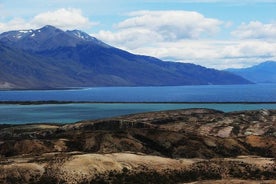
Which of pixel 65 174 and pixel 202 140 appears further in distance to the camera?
pixel 202 140

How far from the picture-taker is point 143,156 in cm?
7112

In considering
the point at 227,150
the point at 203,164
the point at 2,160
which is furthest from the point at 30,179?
the point at 227,150

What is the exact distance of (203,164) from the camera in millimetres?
70438

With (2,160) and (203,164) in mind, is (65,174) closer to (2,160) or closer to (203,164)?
(2,160)

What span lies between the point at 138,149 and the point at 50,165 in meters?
24.0

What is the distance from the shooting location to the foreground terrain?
6397 centimetres

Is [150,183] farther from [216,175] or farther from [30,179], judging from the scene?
[30,179]

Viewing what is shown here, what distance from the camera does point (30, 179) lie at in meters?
62.2

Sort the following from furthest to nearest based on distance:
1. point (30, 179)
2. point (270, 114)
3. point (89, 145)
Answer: point (270, 114), point (89, 145), point (30, 179)

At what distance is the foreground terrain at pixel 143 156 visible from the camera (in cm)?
6397

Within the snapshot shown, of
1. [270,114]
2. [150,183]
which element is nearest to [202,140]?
[150,183]

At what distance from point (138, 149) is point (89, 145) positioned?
847 centimetres

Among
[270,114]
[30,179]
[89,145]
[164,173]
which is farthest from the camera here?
[270,114]

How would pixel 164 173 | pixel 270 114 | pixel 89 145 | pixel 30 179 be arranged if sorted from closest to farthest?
pixel 30 179 < pixel 164 173 < pixel 89 145 < pixel 270 114
